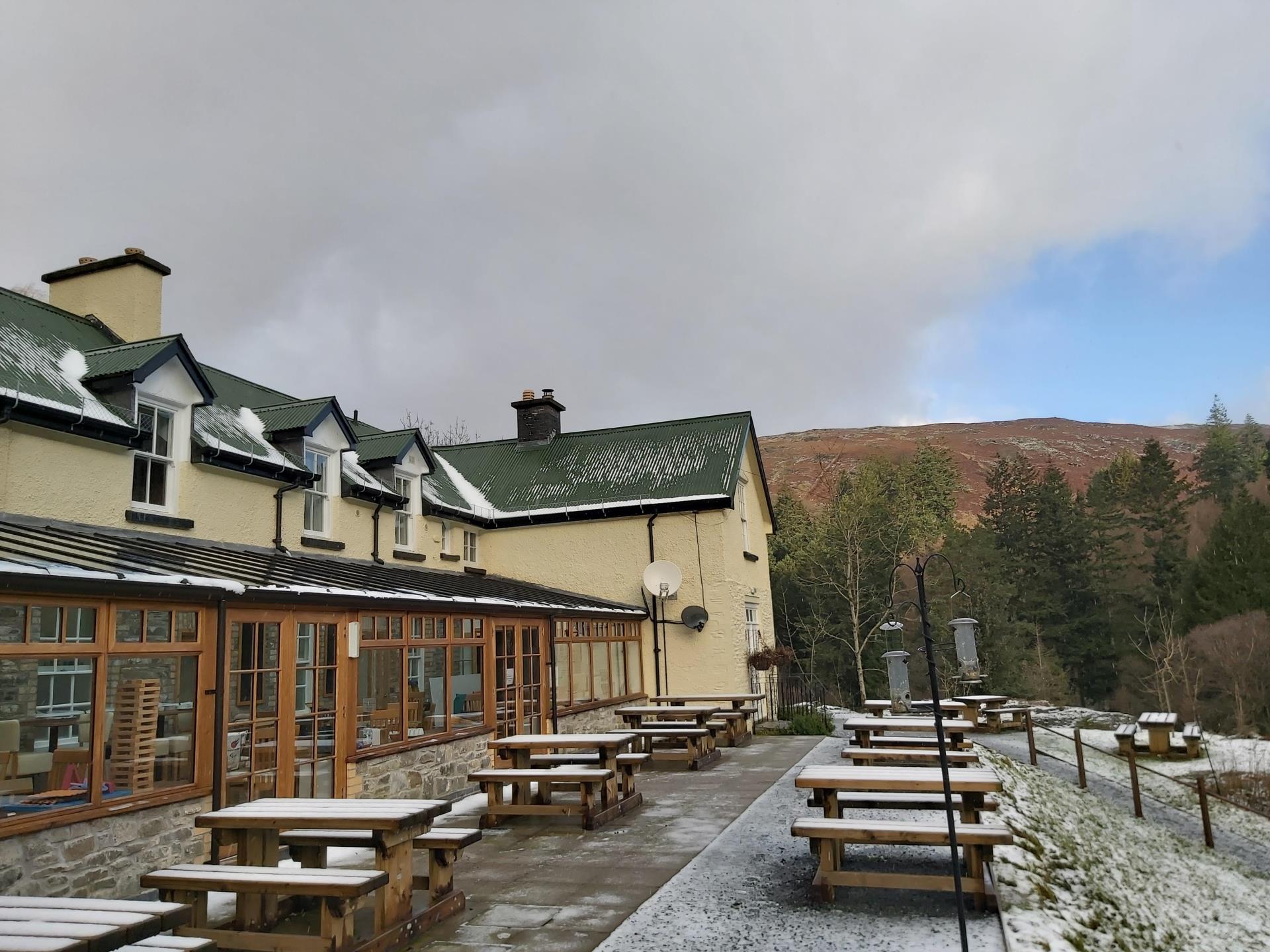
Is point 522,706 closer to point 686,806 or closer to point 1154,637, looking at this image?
point 686,806

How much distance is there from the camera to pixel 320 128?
1662cm

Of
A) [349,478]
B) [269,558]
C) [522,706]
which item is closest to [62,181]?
[349,478]

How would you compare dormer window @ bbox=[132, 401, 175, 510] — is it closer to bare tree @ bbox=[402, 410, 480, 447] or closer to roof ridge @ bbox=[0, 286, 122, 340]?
roof ridge @ bbox=[0, 286, 122, 340]

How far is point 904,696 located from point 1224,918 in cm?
976

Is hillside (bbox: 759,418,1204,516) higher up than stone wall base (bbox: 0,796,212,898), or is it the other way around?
hillside (bbox: 759,418,1204,516)

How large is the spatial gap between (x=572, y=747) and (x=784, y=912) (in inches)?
153

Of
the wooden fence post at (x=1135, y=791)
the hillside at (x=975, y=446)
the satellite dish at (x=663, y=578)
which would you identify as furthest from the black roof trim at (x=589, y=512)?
the hillside at (x=975, y=446)

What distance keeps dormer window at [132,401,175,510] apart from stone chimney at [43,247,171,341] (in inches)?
111

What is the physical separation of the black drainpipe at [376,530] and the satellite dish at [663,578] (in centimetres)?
580

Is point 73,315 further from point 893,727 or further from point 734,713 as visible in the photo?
point 893,727

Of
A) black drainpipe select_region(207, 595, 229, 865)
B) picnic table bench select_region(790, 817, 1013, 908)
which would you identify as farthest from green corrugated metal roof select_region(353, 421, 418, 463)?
picnic table bench select_region(790, 817, 1013, 908)

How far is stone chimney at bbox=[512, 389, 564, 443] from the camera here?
23141 millimetres

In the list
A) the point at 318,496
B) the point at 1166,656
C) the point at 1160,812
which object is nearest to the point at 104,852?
the point at 318,496

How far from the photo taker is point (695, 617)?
60.8 ft
